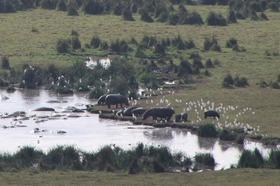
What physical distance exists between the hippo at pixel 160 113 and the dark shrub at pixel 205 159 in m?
7.12

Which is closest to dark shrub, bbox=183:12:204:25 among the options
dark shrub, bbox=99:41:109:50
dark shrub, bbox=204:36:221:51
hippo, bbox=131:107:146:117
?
dark shrub, bbox=204:36:221:51

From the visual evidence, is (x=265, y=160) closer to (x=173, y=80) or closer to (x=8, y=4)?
(x=173, y=80)

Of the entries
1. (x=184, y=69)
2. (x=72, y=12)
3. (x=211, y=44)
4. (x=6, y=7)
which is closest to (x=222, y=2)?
(x=72, y=12)

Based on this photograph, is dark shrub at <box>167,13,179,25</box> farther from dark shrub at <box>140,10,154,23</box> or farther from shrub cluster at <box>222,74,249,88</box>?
shrub cluster at <box>222,74,249,88</box>

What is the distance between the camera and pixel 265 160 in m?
32.8

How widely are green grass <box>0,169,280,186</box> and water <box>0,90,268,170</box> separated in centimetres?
254

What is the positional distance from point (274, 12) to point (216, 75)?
26992 mm

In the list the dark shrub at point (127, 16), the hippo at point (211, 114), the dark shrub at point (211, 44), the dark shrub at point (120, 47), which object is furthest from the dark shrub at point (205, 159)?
the dark shrub at point (127, 16)

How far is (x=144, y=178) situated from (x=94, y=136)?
845 centimetres

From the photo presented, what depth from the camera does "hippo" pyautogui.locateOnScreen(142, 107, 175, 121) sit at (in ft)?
135

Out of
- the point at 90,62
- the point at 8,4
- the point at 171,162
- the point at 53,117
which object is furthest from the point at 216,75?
the point at 8,4

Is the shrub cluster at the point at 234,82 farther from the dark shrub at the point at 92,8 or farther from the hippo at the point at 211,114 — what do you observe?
the dark shrub at the point at 92,8

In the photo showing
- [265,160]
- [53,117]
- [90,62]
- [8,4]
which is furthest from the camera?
[8,4]

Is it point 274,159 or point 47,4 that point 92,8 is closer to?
point 47,4
